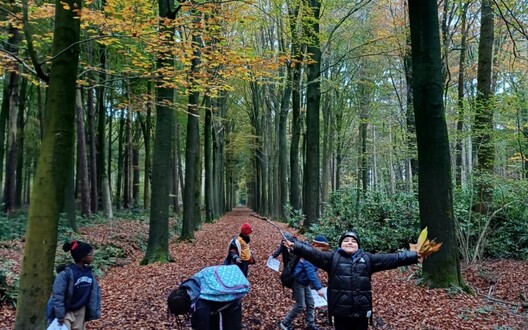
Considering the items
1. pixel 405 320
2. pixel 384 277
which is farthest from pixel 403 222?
pixel 405 320

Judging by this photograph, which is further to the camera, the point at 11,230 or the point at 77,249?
the point at 11,230

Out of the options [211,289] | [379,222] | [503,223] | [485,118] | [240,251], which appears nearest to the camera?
[211,289]

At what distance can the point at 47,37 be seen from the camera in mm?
8797

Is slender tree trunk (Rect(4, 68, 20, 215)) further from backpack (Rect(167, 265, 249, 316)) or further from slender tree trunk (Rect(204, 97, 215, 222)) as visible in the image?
backpack (Rect(167, 265, 249, 316))

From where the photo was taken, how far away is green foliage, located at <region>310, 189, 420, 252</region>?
40.3 feet

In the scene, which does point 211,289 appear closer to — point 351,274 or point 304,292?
point 351,274

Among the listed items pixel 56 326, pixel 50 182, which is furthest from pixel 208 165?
pixel 56 326

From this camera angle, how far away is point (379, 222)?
13.6 meters

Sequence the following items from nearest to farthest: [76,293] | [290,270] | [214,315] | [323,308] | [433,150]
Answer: [214,315], [76,293], [290,270], [323,308], [433,150]

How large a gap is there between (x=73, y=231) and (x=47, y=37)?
774cm

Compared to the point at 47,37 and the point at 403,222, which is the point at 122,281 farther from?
the point at 403,222

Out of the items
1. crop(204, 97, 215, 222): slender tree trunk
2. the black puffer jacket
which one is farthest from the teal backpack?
crop(204, 97, 215, 222): slender tree trunk

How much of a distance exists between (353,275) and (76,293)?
334 centimetres

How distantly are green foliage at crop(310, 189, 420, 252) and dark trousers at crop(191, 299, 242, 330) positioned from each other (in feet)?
29.9
